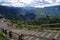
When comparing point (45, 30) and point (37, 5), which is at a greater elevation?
point (37, 5)

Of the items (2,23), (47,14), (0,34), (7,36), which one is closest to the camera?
(7,36)

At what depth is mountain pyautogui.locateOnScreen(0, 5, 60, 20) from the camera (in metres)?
6.75

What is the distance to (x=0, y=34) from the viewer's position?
6234mm

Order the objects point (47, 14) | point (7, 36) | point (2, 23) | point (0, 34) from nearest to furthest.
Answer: point (7, 36), point (0, 34), point (47, 14), point (2, 23)

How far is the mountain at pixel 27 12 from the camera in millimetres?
6747

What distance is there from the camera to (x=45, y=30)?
688 centimetres

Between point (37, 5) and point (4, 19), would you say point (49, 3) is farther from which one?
point (4, 19)

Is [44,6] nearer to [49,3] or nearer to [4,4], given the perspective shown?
[49,3]

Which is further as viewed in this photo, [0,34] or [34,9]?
[34,9]

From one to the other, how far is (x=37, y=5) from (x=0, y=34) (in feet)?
5.99

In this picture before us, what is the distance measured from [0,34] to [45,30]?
5.72ft

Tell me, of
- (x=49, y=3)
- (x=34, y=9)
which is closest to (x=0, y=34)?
(x=34, y=9)

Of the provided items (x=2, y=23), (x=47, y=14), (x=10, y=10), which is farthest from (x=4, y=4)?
(x=47, y=14)

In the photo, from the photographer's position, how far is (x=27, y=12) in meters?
6.91
